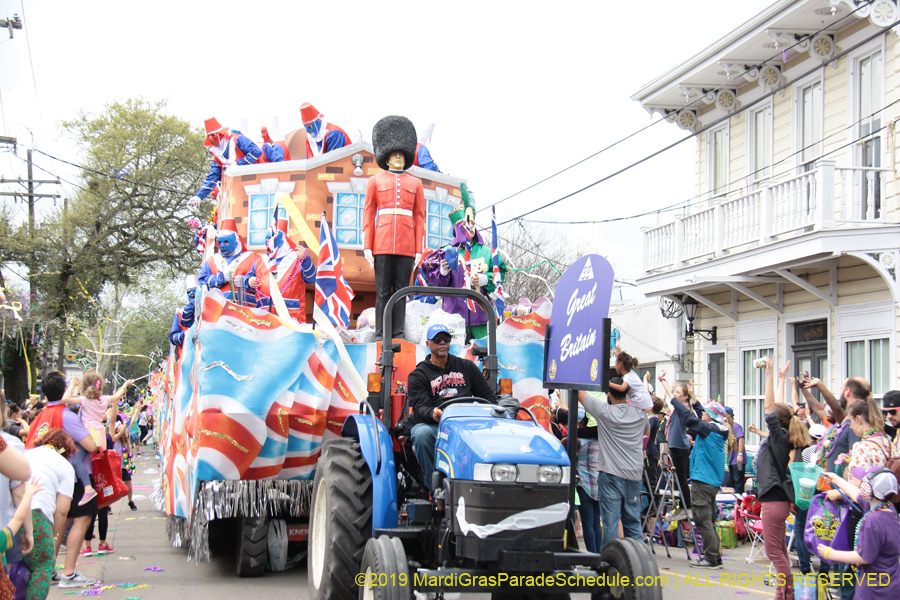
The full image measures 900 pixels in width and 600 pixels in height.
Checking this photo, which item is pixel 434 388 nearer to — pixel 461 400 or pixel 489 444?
pixel 461 400

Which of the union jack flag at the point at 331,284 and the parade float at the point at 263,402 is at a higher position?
the union jack flag at the point at 331,284

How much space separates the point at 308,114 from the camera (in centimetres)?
1070

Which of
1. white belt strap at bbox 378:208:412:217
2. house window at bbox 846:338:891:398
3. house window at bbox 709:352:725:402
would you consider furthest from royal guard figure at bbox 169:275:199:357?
house window at bbox 709:352:725:402

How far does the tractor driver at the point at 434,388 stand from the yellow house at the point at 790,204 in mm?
7362

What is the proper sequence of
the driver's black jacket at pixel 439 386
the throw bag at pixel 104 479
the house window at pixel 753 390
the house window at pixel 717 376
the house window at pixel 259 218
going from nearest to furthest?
the driver's black jacket at pixel 439 386 → the throw bag at pixel 104 479 → the house window at pixel 259 218 → the house window at pixel 753 390 → the house window at pixel 717 376

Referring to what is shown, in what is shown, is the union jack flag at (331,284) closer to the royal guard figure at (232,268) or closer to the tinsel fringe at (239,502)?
the royal guard figure at (232,268)

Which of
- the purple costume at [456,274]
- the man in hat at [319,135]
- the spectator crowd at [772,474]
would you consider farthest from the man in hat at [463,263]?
the man in hat at [319,135]

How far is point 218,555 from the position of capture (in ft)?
28.6

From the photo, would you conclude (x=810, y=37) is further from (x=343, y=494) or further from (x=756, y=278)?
(x=343, y=494)

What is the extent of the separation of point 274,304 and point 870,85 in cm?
919

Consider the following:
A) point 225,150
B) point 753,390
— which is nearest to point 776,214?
point 753,390

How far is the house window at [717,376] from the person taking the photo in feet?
51.2

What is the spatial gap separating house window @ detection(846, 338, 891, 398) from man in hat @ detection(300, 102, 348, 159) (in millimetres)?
7643

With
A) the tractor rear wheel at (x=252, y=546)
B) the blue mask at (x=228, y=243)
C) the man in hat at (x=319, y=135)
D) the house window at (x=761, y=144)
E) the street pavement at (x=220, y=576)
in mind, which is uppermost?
the house window at (x=761, y=144)
